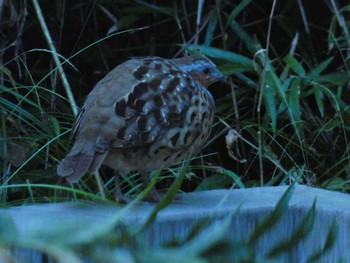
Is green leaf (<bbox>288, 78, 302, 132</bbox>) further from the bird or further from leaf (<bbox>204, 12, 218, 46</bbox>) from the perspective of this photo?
the bird

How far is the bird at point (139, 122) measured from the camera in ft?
8.29

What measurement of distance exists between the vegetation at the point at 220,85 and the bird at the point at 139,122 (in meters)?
0.47

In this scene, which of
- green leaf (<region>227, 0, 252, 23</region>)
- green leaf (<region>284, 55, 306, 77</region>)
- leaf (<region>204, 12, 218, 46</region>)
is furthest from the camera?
leaf (<region>204, 12, 218, 46</region>)

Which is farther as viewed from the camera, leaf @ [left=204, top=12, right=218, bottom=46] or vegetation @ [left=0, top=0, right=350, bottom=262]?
leaf @ [left=204, top=12, right=218, bottom=46]

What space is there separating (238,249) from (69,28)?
3662mm

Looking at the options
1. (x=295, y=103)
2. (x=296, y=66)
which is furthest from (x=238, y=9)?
(x=295, y=103)

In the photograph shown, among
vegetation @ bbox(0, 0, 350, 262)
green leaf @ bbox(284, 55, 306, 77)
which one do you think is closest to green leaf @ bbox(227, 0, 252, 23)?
vegetation @ bbox(0, 0, 350, 262)

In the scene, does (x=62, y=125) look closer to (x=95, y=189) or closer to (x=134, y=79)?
(x=95, y=189)

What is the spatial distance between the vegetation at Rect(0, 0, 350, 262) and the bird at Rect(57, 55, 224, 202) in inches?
18.6

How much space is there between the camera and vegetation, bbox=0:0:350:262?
348 cm

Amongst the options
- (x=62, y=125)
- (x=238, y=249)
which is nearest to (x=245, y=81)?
(x=62, y=125)

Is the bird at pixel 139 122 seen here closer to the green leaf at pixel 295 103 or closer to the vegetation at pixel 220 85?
the vegetation at pixel 220 85

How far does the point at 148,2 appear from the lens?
4742 mm

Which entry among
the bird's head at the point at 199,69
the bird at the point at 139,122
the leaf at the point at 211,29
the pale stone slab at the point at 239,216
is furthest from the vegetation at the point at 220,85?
the pale stone slab at the point at 239,216
